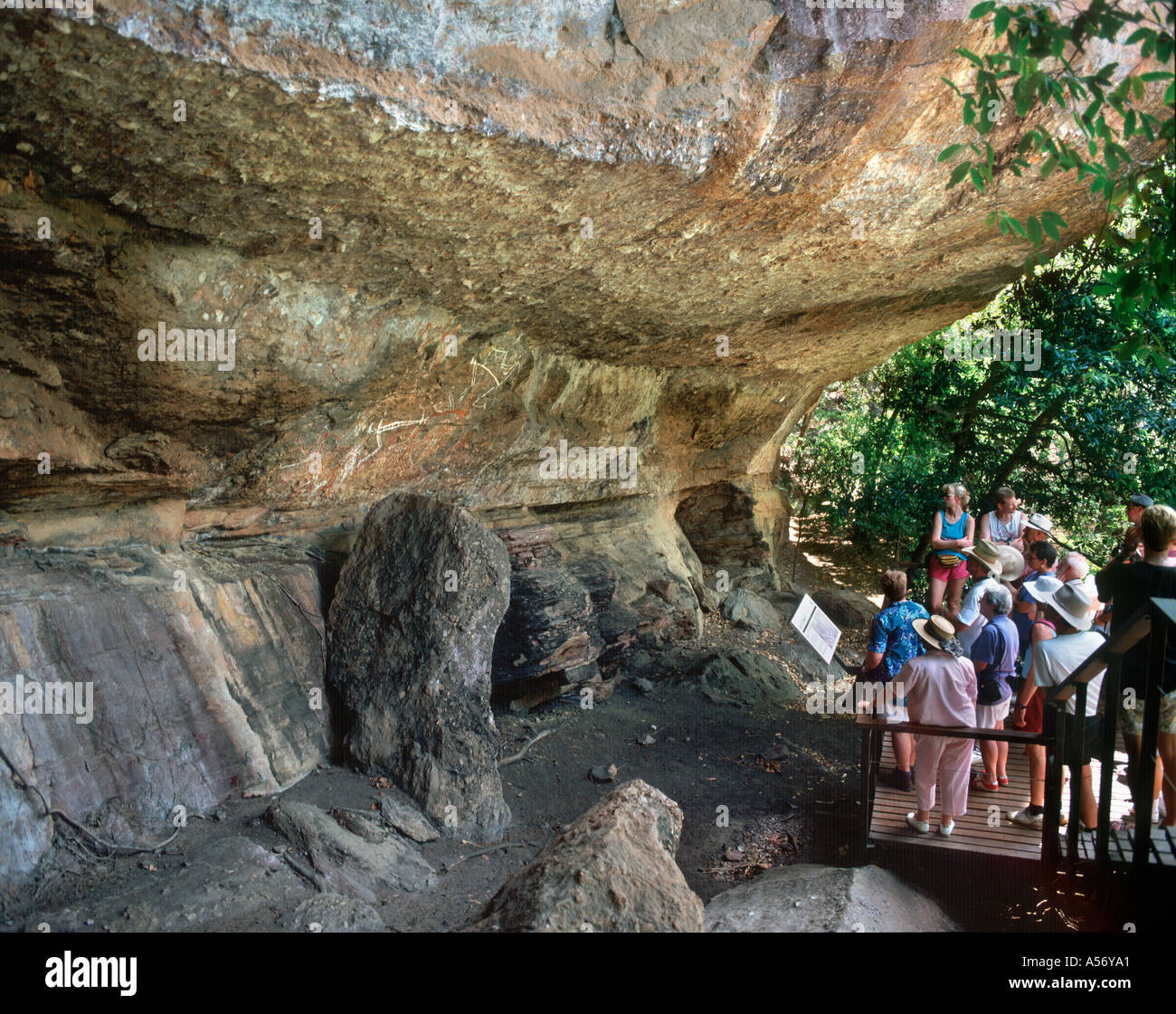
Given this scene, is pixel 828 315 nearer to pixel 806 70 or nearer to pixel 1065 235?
pixel 1065 235

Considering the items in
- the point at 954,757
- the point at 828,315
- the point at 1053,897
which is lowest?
the point at 1053,897

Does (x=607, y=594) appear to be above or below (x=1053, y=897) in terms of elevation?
above

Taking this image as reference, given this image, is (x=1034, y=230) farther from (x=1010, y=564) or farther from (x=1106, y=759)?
(x=1010, y=564)

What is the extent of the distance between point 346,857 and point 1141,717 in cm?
395

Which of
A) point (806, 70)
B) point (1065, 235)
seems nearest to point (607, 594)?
point (1065, 235)

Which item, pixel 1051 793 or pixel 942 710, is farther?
pixel 942 710

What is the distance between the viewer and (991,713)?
5438 mm

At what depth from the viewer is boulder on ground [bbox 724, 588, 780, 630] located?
11508mm

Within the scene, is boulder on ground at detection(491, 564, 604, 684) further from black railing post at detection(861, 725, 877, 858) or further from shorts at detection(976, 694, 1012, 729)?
shorts at detection(976, 694, 1012, 729)

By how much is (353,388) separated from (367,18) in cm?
277

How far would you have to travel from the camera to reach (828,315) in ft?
27.5

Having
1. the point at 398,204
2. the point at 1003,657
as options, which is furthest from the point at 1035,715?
the point at 398,204

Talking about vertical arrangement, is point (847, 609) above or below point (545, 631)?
below

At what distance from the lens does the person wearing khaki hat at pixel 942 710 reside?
500 centimetres
